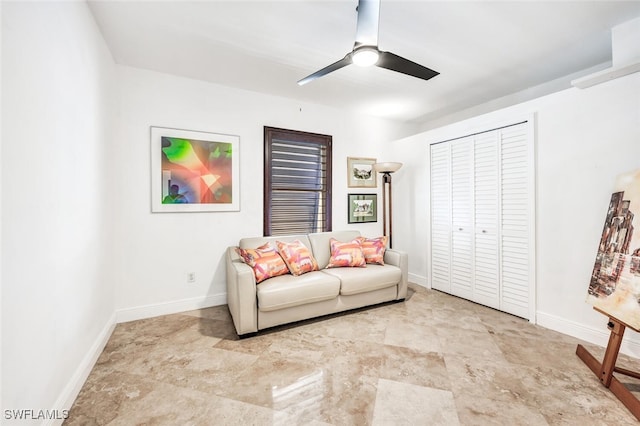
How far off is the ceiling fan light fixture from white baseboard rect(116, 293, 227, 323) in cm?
293

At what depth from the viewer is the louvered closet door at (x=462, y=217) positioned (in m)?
3.45

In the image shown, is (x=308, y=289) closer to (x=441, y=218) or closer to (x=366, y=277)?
(x=366, y=277)

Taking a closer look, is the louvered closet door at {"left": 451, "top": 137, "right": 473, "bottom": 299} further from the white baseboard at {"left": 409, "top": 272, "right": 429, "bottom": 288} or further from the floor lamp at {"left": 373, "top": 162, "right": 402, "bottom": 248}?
the floor lamp at {"left": 373, "top": 162, "right": 402, "bottom": 248}

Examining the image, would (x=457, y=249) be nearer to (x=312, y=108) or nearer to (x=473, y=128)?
(x=473, y=128)

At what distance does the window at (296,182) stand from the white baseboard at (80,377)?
1.90 metres

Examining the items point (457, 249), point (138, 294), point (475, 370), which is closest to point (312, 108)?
point (457, 249)

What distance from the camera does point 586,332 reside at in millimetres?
2422

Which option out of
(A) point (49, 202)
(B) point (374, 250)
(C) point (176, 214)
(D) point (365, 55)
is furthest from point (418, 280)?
(A) point (49, 202)

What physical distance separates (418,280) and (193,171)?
348 cm

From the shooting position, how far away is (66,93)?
5.49 ft

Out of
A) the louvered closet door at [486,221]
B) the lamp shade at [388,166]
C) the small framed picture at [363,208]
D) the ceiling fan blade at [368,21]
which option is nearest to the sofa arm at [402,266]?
the louvered closet door at [486,221]

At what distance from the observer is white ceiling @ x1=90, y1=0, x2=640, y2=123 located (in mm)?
2047

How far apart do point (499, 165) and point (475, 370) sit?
7.31ft

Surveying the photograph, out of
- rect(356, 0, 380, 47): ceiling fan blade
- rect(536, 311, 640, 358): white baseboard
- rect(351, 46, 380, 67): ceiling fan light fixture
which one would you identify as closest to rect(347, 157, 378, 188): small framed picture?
rect(351, 46, 380, 67): ceiling fan light fixture
